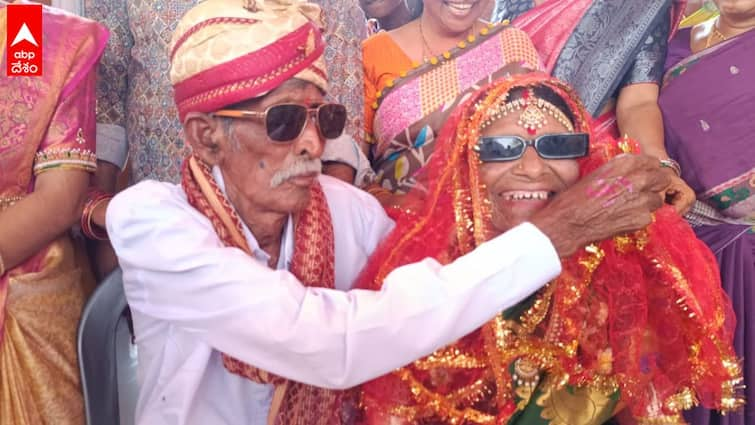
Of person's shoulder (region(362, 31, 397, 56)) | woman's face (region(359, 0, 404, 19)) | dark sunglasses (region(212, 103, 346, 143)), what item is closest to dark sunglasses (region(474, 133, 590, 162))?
dark sunglasses (region(212, 103, 346, 143))

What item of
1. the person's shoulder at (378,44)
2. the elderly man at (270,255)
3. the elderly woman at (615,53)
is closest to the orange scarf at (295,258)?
the elderly man at (270,255)

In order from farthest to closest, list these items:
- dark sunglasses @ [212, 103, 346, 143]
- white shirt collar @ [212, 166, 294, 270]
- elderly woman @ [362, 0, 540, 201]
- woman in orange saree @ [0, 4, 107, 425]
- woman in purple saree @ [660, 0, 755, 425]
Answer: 1. woman in purple saree @ [660, 0, 755, 425]
2. elderly woman @ [362, 0, 540, 201]
3. woman in orange saree @ [0, 4, 107, 425]
4. white shirt collar @ [212, 166, 294, 270]
5. dark sunglasses @ [212, 103, 346, 143]

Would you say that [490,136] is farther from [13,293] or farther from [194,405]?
[13,293]

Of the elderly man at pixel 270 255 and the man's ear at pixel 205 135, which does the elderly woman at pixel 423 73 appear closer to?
the elderly man at pixel 270 255

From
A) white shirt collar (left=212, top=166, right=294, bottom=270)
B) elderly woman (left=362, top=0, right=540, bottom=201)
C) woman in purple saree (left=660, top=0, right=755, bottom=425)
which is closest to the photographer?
white shirt collar (left=212, top=166, right=294, bottom=270)

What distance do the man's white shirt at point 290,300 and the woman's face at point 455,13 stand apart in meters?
1.01

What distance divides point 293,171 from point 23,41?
0.89 m

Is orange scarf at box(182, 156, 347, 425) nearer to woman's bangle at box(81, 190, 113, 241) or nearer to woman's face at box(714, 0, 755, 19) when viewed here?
woman's bangle at box(81, 190, 113, 241)

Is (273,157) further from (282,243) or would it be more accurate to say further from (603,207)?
(603,207)

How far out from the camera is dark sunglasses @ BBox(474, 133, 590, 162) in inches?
67.4

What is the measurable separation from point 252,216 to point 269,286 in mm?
318

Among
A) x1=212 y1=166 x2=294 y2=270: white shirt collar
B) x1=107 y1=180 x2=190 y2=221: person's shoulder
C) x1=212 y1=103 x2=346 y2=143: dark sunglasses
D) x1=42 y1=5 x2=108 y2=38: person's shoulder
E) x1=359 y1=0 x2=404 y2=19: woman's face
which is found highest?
x1=212 y1=103 x2=346 y2=143: dark sunglasses

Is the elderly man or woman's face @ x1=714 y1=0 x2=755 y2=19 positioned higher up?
woman's face @ x1=714 y1=0 x2=755 y2=19

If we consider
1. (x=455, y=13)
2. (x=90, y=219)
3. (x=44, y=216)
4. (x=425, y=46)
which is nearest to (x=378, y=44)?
(x=425, y=46)
